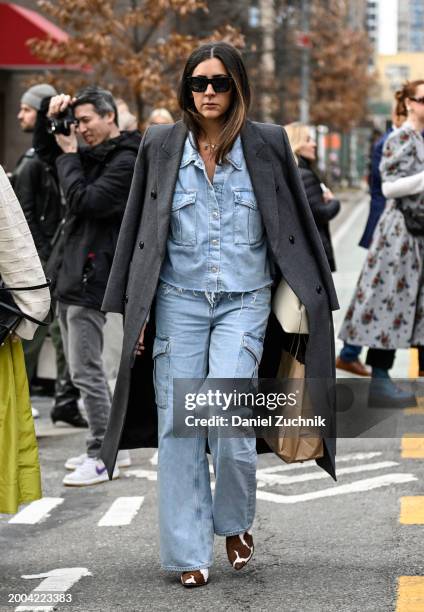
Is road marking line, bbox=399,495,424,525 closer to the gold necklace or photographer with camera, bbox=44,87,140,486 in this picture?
photographer with camera, bbox=44,87,140,486

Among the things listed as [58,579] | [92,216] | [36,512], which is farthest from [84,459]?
[58,579]

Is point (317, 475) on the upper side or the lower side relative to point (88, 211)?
lower

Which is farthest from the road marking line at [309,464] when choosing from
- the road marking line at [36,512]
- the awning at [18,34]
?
the awning at [18,34]

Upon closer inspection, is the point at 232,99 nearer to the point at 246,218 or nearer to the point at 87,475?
the point at 246,218

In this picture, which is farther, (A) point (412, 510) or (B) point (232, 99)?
(A) point (412, 510)

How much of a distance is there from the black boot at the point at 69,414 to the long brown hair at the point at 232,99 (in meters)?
3.92

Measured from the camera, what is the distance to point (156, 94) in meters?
16.2

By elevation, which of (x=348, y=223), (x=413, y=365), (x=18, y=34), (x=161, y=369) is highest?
(x=18, y=34)

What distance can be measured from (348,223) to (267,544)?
26.6 metres

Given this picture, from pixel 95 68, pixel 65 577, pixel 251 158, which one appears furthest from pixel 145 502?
pixel 95 68

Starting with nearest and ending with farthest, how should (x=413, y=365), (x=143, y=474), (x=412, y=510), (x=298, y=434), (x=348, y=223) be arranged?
1. (x=298, y=434)
2. (x=412, y=510)
3. (x=143, y=474)
4. (x=413, y=365)
5. (x=348, y=223)

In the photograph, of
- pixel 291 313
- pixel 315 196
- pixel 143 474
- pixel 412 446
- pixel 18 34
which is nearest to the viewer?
pixel 291 313

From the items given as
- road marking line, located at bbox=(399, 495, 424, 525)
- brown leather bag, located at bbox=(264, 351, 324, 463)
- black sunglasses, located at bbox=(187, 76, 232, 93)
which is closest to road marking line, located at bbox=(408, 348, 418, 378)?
road marking line, located at bbox=(399, 495, 424, 525)

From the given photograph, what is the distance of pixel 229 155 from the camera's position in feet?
16.2
